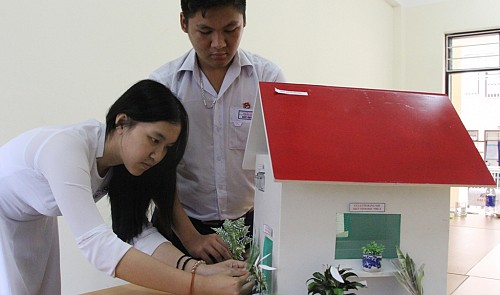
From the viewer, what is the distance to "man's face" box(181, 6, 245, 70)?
1.09 metres

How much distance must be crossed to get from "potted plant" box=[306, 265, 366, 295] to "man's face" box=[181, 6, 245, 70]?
62 cm

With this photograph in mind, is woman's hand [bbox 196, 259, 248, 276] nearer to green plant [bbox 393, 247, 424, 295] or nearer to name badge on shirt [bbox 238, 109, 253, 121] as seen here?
green plant [bbox 393, 247, 424, 295]

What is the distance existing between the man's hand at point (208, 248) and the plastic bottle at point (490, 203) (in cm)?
295

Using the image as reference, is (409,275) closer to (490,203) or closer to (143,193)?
(143,193)

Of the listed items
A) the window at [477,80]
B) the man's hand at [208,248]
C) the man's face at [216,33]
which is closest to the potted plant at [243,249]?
the man's hand at [208,248]

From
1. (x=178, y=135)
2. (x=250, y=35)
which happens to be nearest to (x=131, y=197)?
(x=178, y=135)

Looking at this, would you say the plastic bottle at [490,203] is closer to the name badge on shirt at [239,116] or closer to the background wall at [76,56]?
the background wall at [76,56]

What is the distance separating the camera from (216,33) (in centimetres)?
112

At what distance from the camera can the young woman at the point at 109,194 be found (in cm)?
89

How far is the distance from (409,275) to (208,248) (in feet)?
1.70

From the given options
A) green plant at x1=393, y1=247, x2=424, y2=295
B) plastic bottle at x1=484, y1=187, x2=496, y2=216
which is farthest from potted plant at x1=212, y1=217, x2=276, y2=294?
plastic bottle at x1=484, y1=187, x2=496, y2=216

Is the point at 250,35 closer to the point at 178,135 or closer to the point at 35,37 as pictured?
the point at 35,37

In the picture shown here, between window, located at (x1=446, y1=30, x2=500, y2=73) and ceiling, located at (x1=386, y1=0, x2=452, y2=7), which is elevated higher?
ceiling, located at (x1=386, y1=0, x2=452, y2=7)

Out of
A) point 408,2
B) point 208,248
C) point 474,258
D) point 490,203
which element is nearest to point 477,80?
point 408,2
